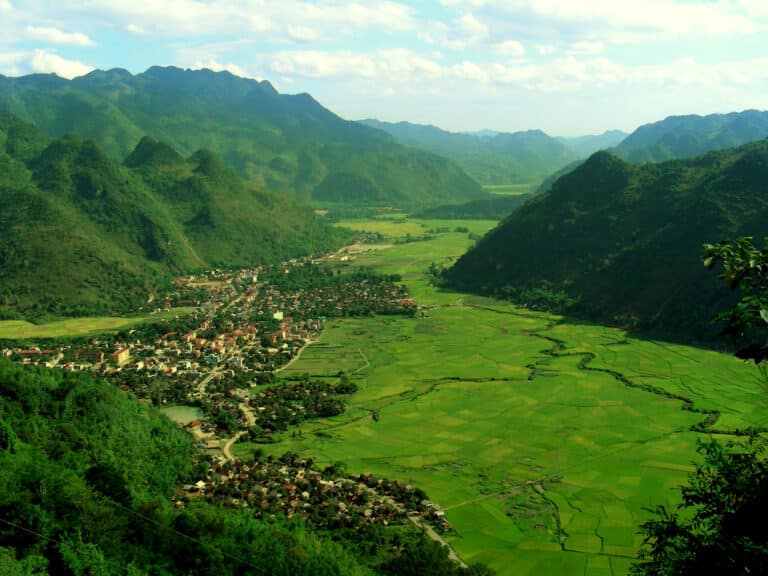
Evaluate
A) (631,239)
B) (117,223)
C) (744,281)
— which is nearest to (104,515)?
(744,281)

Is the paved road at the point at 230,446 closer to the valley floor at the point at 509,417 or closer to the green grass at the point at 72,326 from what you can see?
the valley floor at the point at 509,417

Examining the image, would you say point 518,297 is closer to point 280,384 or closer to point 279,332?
point 279,332


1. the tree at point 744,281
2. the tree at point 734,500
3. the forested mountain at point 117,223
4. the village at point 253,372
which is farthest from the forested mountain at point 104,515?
the forested mountain at point 117,223

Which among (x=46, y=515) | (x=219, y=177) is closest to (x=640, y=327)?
(x=46, y=515)

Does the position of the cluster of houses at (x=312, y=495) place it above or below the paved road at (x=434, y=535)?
above

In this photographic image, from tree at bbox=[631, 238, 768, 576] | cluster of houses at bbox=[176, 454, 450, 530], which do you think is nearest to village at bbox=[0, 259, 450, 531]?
cluster of houses at bbox=[176, 454, 450, 530]

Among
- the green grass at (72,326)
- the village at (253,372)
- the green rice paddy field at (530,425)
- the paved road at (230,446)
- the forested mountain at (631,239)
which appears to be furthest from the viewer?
the forested mountain at (631,239)
